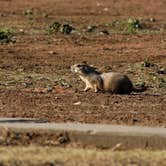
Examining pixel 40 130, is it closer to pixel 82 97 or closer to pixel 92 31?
pixel 82 97

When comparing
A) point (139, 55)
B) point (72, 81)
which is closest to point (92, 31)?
point (139, 55)

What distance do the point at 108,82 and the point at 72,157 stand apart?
209 inches

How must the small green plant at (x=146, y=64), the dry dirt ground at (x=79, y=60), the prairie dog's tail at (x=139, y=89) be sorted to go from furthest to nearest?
the small green plant at (x=146, y=64)
the prairie dog's tail at (x=139, y=89)
the dry dirt ground at (x=79, y=60)

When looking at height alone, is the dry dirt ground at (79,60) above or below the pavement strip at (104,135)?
below

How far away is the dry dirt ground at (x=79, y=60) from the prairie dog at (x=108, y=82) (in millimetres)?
161

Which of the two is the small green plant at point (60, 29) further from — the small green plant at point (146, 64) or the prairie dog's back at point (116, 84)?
the prairie dog's back at point (116, 84)

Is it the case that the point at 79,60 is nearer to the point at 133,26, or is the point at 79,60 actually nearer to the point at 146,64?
the point at 146,64

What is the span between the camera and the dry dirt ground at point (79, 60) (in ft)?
42.6

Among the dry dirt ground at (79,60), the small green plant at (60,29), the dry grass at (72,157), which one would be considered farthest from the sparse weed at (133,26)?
the dry grass at (72,157)

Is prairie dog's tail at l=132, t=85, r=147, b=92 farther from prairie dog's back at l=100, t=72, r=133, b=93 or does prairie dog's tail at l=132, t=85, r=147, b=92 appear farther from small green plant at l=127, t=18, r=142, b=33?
small green plant at l=127, t=18, r=142, b=33

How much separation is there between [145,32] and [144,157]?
62.1 feet

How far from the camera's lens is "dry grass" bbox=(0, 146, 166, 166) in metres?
9.37

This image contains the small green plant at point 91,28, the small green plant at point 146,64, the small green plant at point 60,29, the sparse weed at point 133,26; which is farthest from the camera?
the sparse weed at point 133,26

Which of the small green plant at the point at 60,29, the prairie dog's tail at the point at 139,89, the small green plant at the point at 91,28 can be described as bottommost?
the small green plant at the point at 91,28
